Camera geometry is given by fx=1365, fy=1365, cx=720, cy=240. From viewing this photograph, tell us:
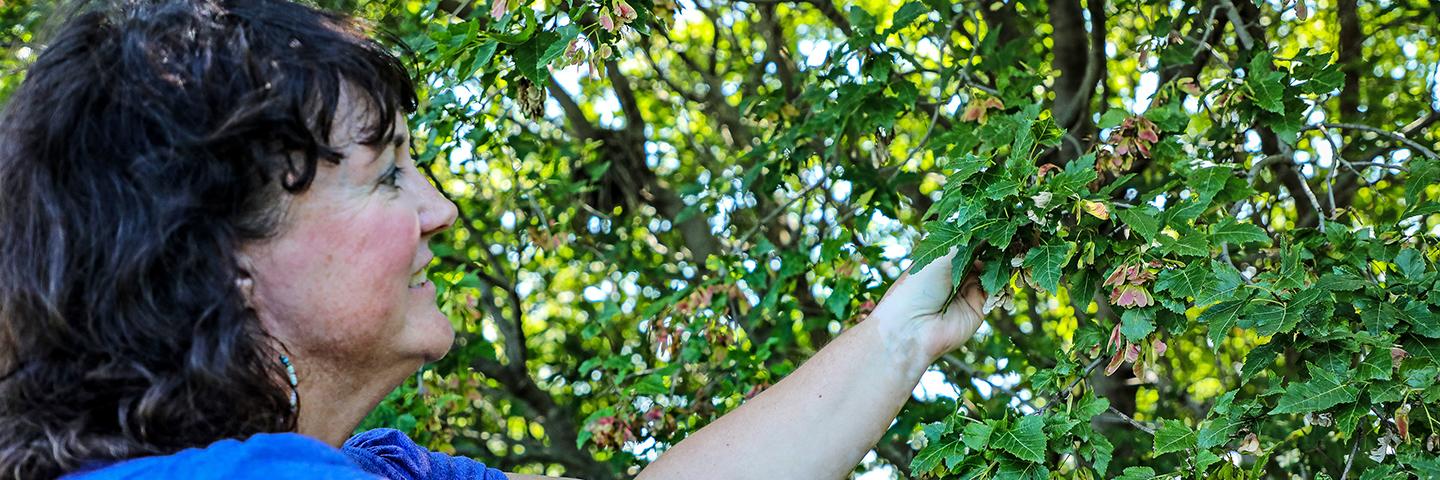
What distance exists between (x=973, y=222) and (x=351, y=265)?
92cm

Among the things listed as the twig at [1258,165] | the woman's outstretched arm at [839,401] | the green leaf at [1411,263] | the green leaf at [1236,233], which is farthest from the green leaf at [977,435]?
the twig at [1258,165]

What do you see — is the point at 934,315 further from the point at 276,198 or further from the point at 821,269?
the point at 821,269

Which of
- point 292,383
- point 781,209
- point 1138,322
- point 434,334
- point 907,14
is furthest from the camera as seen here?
point 781,209

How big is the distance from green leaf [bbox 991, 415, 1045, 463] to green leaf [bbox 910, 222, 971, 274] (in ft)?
1.02

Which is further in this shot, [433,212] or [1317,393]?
[1317,393]

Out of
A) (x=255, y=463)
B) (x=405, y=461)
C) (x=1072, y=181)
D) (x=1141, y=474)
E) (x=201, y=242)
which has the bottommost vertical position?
(x=1141, y=474)

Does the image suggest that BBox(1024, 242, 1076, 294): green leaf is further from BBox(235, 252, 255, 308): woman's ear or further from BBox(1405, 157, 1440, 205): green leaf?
BBox(235, 252, 255, 308): woman's ear

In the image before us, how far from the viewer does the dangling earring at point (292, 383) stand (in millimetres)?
1575

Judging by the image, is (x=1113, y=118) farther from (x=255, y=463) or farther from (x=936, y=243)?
(x=255, y=463)

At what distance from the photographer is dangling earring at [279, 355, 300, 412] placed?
5.17 feet

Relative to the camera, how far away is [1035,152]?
2.38m

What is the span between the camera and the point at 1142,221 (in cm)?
206

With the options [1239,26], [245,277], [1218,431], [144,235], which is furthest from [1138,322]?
[144,235]

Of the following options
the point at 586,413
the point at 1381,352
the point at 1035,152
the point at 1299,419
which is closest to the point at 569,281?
the point at 586,413
